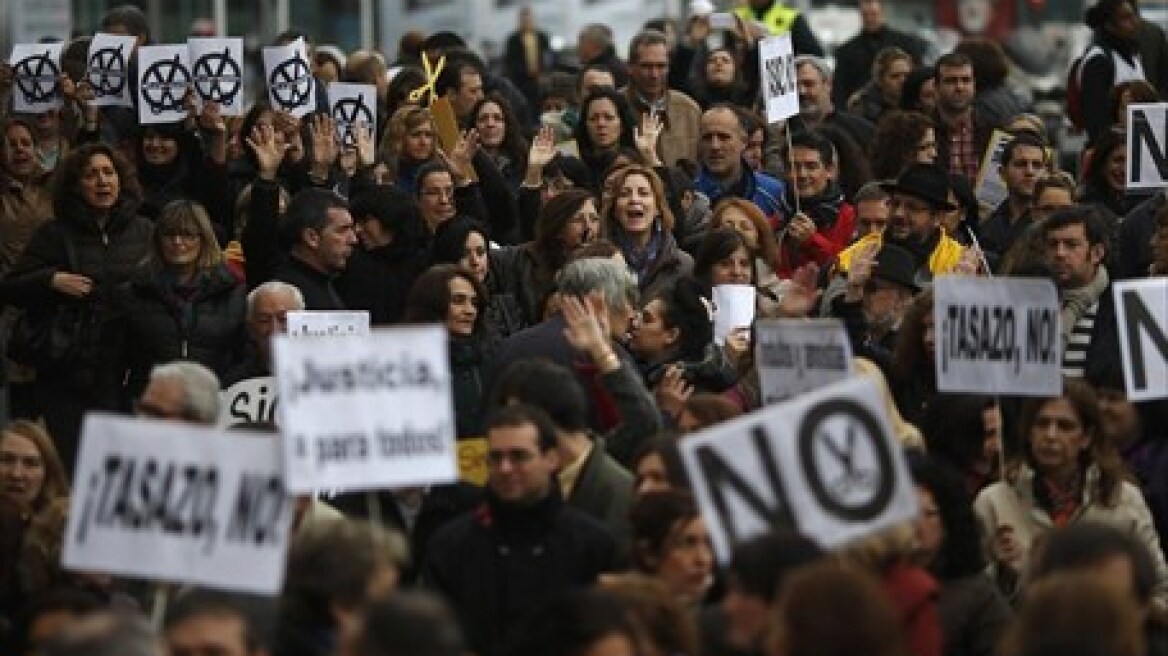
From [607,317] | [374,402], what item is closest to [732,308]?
[607,317]

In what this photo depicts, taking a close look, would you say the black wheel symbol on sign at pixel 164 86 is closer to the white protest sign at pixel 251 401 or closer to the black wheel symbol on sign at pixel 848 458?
the white protest sign at pixel 251 401

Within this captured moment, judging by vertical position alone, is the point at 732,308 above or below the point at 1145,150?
below

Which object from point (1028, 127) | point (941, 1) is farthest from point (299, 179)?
point (941, 1)

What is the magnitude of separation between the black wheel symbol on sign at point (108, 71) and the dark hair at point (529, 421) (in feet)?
29.2

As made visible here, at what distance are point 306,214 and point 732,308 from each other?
2.01 metres

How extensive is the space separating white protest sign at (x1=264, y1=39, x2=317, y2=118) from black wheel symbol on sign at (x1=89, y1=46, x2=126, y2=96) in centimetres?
73

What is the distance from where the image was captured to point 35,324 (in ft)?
59.5

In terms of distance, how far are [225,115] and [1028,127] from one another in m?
3.96

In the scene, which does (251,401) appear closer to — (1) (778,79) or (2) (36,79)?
(2) (36,79)

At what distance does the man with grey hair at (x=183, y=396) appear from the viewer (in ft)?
42.8

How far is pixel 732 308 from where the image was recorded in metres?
16.2

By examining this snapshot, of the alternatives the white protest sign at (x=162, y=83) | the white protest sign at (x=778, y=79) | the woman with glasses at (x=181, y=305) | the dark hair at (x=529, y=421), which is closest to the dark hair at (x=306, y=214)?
the woman with glasses at (x=181, y=305)

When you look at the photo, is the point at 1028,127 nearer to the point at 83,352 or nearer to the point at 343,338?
the point at 83,352

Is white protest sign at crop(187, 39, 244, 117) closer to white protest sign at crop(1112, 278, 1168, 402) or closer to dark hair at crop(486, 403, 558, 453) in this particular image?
white protest sign at crop(1112, 278, 1168, 402)
